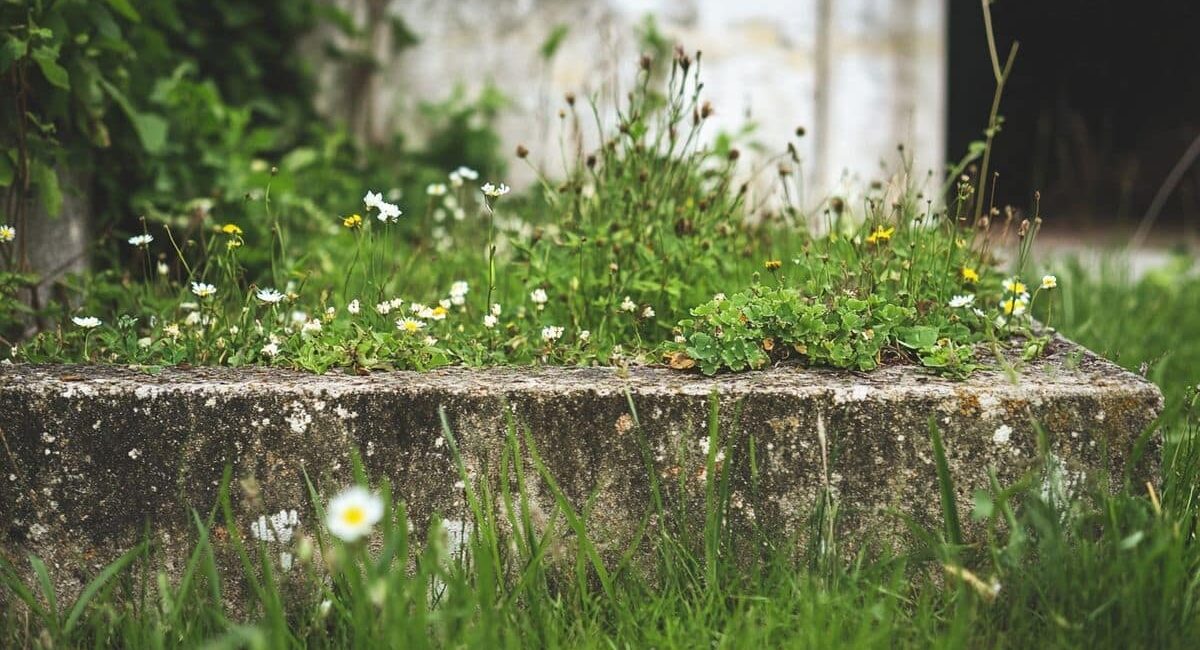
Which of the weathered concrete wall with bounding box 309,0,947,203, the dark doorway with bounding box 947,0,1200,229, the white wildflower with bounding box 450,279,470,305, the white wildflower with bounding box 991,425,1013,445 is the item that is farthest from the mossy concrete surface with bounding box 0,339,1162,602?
the dark doorway with bounding box 947,0,1200,229

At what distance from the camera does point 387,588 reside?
4.79ft

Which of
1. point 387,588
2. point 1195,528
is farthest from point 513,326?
point 1195,528

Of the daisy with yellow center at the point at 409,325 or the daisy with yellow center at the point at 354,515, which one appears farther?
the daisy with yellow center at the point at 409,325

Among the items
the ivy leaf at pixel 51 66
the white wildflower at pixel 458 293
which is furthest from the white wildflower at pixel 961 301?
the ivy leaf at pixel 51 66

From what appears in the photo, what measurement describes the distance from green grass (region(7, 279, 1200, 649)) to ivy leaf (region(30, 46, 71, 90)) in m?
1.19

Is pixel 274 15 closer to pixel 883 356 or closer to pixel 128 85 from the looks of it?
pixel 128 85

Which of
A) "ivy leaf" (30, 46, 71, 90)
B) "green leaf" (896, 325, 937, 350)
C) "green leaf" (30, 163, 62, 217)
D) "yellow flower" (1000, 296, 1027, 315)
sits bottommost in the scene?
"green leaf" (896, 325, 937, 350)

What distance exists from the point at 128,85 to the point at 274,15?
58.2 inches

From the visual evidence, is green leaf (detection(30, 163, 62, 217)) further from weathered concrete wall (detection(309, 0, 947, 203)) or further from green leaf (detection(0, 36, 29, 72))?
weathered concrete wall (detection(309, 0, 947, 203))

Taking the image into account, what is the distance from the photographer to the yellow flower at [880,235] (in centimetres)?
233

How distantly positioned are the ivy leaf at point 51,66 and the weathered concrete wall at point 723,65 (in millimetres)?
2310

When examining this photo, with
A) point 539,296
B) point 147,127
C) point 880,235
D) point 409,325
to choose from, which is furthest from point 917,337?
point 147,127

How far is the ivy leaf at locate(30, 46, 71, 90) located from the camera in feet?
8.46

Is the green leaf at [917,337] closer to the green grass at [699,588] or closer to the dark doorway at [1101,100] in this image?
the green grass at [699,588]
